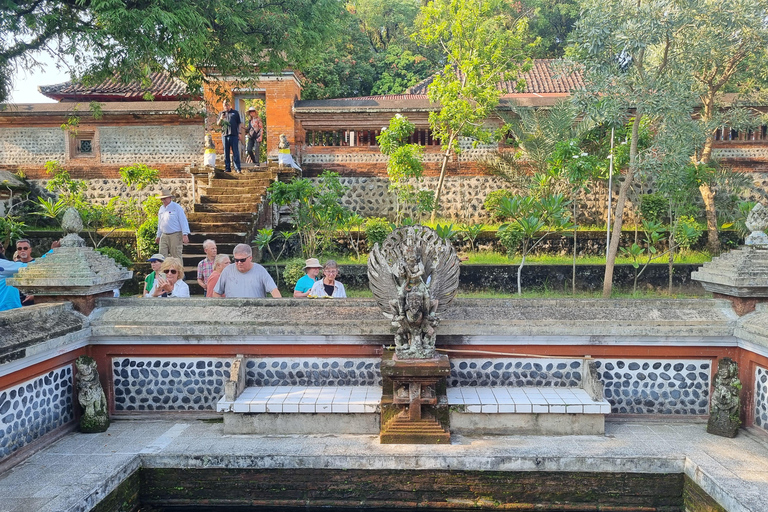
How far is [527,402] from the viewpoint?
426 cm

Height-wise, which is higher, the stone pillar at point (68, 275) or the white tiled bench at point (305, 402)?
the stone pillar at point (68, 275)

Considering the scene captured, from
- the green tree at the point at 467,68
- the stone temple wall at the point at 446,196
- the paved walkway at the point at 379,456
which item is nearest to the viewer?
the paved walkway at the point at 379,456

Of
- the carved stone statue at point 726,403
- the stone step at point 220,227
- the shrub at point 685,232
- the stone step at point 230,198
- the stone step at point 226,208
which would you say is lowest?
the carved stone statue at point 726,403

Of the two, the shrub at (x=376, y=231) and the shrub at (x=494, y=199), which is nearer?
the shrub at (x=376, y=231)

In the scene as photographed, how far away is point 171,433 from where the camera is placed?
439 cm

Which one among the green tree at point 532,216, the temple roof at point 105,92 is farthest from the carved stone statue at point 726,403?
the temple roof at point 105,92

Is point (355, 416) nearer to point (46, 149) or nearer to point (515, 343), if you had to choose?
point (515, 343)

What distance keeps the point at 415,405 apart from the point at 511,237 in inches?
273

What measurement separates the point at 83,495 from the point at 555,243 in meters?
9.81

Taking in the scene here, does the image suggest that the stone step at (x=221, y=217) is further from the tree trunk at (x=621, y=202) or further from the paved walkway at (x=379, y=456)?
the paved walkway at (x=379, y=456)

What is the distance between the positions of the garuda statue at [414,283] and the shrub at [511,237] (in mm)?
6192

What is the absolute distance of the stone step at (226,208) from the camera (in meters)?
11.2

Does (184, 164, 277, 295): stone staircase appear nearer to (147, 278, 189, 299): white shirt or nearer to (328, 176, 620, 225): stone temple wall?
(328, 176, 620, 225): stone temple wall

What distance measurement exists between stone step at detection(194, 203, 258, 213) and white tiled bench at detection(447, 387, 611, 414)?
25.0 ft
